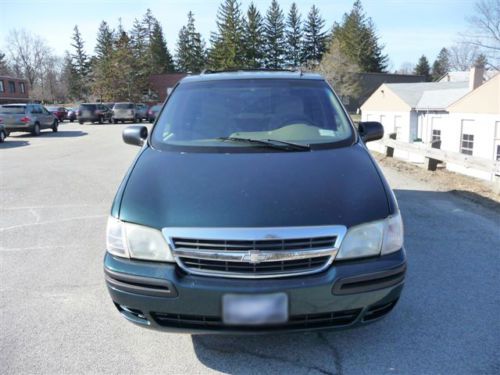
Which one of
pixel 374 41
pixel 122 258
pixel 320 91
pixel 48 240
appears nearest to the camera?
pixel 122 258

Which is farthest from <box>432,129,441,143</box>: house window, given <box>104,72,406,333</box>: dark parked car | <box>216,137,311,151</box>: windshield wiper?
<box>104,72,406,333</box>: dark parked car

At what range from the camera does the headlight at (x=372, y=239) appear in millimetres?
2508

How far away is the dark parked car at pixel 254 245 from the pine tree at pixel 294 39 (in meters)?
77.3

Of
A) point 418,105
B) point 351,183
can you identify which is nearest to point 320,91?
point 351,183

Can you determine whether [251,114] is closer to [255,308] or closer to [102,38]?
[255,308]

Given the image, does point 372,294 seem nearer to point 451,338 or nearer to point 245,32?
point 451,338

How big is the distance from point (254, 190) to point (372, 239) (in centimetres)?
79

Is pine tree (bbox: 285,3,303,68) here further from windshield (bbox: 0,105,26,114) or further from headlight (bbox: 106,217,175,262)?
headlight (bbox: 106,217,175,262)

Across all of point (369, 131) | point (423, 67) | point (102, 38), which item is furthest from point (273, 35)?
point (369, 131)

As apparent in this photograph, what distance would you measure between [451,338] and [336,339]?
0.82 metres

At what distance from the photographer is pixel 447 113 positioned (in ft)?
117

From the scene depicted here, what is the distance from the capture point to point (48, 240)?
531 centimetres

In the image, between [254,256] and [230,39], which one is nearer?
[254,256]

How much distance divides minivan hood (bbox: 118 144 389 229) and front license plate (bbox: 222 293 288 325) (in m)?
0.41
